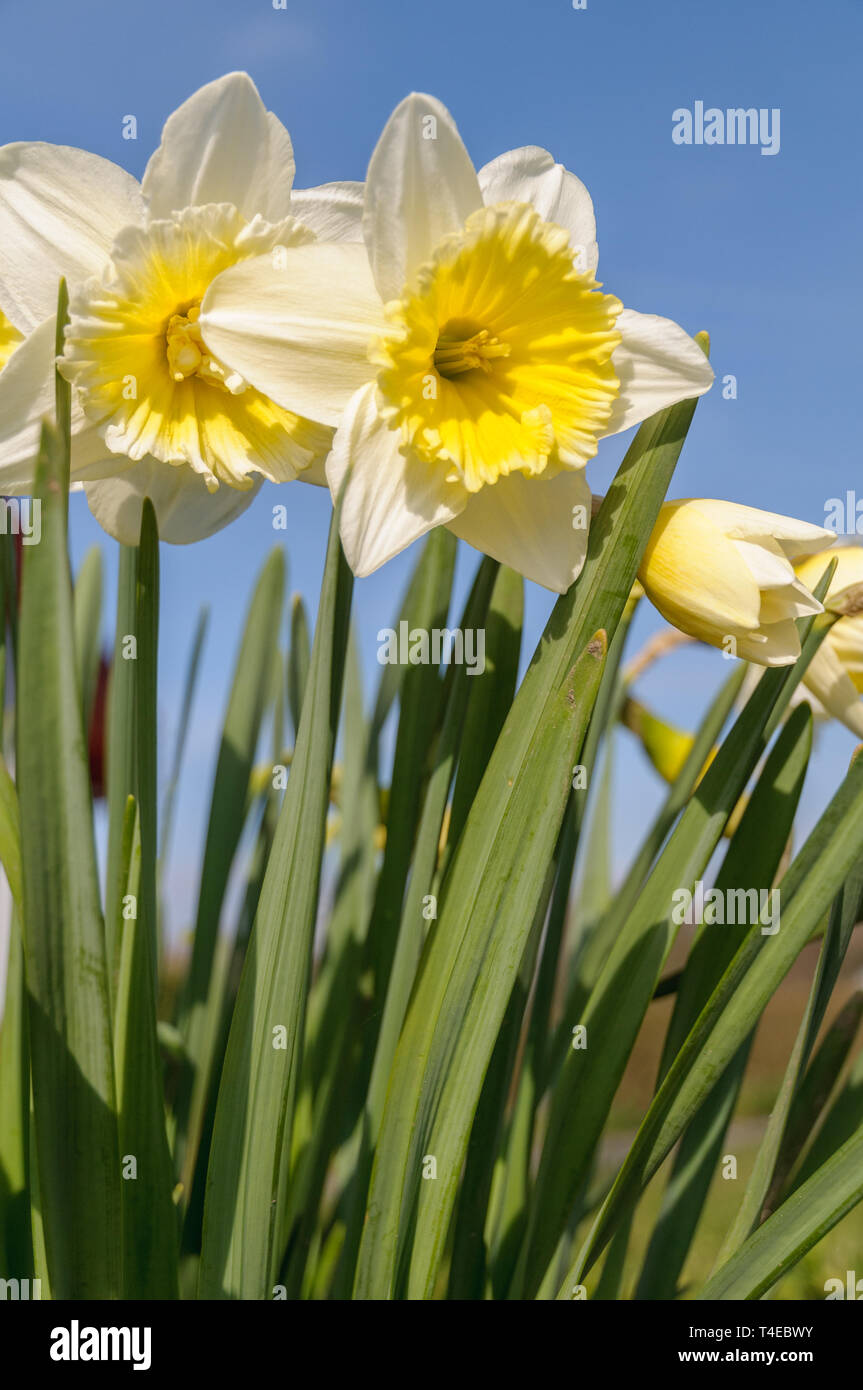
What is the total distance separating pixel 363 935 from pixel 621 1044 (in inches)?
12.8

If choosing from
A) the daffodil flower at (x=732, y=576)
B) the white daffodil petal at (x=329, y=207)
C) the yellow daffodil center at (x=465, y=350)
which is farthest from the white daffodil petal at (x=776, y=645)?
the white daffodil petal at (x=329, y=207)

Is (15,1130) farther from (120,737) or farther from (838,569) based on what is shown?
(838,569)

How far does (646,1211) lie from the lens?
237 cm

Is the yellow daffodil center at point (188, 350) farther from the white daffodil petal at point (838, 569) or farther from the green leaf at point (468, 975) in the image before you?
the white daffodil petal at point (838, 569)

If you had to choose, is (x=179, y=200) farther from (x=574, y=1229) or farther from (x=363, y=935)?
(x=574, y=1229)

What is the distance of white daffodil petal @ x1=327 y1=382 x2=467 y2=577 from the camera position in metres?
0.48

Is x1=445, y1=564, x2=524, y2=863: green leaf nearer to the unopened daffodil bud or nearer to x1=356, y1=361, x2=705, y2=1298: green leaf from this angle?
x1=356, y1=361, x2=705, y2=1298: green leaf

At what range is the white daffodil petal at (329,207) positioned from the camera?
538 millimetres

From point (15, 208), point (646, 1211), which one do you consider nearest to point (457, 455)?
point (15, 208)

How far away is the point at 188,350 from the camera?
522 mm

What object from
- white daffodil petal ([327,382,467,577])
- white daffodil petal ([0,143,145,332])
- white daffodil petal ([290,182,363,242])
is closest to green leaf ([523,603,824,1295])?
white daffodil petal ([327,382,467,577])

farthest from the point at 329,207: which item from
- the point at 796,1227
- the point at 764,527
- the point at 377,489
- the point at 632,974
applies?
the point at 796,1227

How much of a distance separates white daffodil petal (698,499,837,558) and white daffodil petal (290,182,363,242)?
260 mm

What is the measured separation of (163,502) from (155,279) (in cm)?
13
